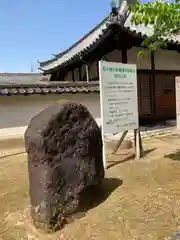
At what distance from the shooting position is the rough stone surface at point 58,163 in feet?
12.6

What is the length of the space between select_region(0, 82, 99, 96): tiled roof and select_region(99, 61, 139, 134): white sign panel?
3714 millimetres

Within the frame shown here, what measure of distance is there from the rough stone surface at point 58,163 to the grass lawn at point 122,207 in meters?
0.25

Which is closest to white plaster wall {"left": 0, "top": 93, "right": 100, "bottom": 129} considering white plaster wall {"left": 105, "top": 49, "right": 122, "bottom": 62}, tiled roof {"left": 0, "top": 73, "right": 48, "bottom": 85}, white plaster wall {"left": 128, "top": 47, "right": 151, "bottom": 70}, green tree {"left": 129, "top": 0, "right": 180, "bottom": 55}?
white plaster wall {"left": 105, "top": 49, "right": 122, "bottom": 62}

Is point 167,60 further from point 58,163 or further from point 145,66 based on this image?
point 58,163

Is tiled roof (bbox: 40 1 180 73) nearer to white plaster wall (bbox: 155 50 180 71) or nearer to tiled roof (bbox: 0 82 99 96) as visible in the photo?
white plaster wall (bbox: 155 50 180 71)

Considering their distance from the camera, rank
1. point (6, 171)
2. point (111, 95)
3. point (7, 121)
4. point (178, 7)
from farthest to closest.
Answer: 1. point (7, 121)
2. point (6, 171)
3. point (111, 95)
4. point (178, 7)

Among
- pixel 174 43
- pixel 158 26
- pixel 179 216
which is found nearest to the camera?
pixel 179 216

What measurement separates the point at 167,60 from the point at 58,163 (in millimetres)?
10863

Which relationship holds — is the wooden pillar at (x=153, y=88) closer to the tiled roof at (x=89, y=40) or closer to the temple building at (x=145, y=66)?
the temple building at (x=145, y=66)

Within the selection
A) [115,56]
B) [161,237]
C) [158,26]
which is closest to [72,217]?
[161,237]

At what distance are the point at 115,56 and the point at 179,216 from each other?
372 inches

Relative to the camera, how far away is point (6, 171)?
639 cm

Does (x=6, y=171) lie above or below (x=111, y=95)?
below

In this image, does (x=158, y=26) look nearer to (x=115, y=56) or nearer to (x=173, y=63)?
(x=115, y=56)
